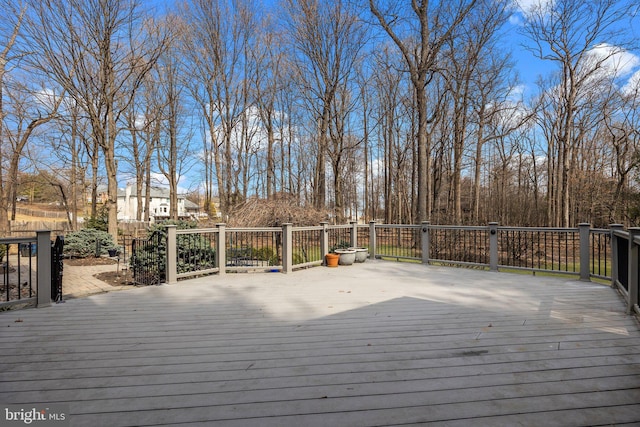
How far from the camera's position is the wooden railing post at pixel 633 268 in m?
3.80

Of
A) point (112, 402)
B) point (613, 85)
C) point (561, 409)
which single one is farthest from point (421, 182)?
point (613, 85)

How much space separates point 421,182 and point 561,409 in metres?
9.85

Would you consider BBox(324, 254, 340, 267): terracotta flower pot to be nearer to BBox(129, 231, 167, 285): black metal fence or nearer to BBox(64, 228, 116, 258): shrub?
BBox(129, 231, 167, 285): black metal fence

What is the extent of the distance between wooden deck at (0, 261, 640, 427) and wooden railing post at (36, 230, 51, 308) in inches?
7.7

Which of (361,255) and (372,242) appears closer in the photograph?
(361,255)

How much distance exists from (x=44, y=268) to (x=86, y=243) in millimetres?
10465

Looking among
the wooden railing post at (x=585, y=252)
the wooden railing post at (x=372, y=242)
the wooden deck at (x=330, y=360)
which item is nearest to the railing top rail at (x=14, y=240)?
the wooden deck at (x=330, y=360)

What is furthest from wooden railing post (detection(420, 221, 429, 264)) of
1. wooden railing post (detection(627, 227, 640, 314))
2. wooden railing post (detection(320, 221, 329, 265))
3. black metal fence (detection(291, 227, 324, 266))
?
wooden railing post (detection(627, 227, 640, 314))

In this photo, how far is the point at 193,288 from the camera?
608cm

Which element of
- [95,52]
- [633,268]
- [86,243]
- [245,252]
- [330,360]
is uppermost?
[95,52]

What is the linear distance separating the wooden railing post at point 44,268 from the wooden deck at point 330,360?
0.20m

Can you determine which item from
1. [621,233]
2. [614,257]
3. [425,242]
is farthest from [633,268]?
[425,242]

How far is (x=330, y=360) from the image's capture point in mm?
2875

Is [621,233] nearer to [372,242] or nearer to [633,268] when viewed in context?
[633,268]
